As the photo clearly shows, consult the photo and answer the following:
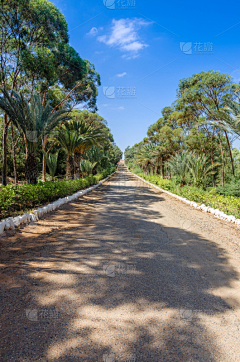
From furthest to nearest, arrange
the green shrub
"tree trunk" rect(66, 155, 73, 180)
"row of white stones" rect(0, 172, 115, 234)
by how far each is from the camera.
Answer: "tree trunk" rect(66, 155, 73, 180) < the green shrub < "row of white stones" rect(0, 172, 115, 234)

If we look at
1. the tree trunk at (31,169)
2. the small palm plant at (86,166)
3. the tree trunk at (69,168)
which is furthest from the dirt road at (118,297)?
the small palm plant at (86,166)

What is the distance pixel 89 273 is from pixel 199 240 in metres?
3.02

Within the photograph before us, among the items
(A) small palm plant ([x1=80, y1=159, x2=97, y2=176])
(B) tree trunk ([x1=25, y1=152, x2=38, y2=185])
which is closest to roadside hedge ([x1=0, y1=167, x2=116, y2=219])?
(B) tree trunk ([x1=25, y1=152, x2=38, y2=185])

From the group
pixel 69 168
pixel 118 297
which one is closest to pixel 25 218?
pixel 118 297

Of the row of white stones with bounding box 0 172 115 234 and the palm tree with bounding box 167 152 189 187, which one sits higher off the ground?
the palm tree with bounding box 167 152 189 187

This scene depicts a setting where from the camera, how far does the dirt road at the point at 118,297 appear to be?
1.86m

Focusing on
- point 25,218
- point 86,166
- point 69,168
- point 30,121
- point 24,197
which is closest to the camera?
point 25,218

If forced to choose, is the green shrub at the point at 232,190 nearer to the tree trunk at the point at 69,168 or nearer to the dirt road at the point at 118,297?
the dirt road at the point at 118,297

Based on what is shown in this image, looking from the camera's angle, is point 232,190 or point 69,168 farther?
point 69,168

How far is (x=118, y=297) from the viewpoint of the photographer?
2.59 m

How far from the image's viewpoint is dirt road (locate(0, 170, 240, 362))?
1862 mm

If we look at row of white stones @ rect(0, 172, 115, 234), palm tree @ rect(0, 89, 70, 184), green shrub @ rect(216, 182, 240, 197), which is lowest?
row of white stones @ rect(0, 172, 115, 234)

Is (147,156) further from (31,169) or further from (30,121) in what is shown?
(31,169)

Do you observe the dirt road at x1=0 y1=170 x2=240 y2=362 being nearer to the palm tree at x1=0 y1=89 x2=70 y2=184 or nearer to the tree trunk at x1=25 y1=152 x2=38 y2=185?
the tree trunk at x1=25 y1=152 x2=38 y2=185
